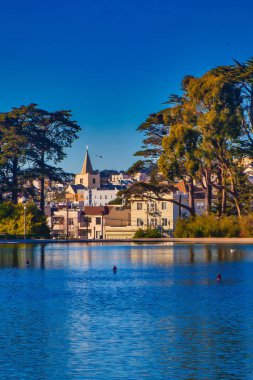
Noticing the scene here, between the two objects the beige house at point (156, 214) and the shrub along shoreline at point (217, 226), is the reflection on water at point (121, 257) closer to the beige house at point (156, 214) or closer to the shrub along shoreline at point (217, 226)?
the shrub along shoreline at point (217, 226)

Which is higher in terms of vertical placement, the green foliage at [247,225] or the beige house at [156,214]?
the beige house at [156,214]

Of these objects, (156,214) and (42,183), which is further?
(156,214)

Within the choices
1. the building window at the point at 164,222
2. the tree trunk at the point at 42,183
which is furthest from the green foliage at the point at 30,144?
the building window at the point at 164,222

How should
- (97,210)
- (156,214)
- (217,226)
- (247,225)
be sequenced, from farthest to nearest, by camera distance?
1. (97,210)
2. (156,214)
3. (217,226)
4. (247,225)

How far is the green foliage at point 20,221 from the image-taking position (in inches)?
3873

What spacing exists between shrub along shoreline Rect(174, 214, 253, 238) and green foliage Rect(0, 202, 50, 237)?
54.9ft

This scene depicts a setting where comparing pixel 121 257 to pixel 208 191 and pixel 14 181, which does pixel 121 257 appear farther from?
pixel 14 181

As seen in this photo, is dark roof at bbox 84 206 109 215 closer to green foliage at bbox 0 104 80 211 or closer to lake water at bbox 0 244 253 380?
green foliage at bbox 0 104 80 211

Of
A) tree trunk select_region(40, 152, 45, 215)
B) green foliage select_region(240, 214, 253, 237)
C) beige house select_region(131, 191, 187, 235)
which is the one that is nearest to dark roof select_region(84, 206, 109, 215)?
beige house select_region(131, 191, 187, 235)

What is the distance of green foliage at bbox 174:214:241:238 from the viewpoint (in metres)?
88.7

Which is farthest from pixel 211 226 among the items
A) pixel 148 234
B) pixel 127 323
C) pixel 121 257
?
pixel 127 323

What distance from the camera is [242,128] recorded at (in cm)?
8838

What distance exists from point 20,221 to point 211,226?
22179 mm

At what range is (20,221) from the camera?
98.4 meters
